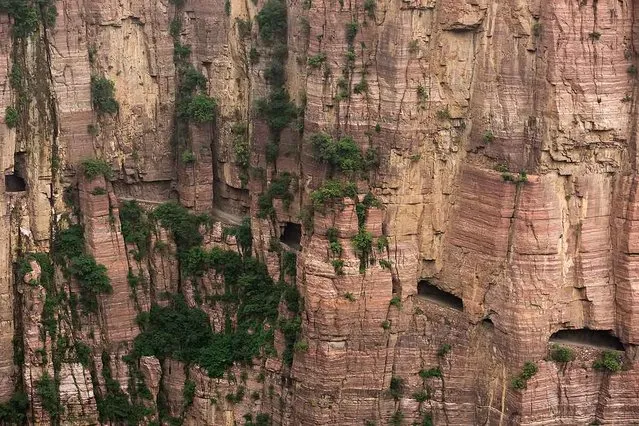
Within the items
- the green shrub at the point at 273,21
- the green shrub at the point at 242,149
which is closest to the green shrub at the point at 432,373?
the green shrub at the point at 242,149

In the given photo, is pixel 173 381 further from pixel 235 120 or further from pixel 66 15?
pixel 66 15

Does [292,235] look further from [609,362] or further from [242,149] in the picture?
[609,362]

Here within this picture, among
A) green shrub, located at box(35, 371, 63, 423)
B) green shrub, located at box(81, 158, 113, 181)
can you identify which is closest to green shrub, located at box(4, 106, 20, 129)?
green shrub, located at box(81, 158, 113, 181)

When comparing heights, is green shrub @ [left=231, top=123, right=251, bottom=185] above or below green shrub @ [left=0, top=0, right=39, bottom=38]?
below

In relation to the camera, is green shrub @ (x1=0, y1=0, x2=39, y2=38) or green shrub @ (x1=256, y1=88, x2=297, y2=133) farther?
green shrub @ (x1=256, y1=88, x2=297, y2=133)

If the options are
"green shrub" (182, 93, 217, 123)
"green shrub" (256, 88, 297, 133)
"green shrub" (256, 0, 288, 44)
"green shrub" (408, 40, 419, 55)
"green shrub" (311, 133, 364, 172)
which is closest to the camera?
"green shrub" (408, 40, 419, 55)

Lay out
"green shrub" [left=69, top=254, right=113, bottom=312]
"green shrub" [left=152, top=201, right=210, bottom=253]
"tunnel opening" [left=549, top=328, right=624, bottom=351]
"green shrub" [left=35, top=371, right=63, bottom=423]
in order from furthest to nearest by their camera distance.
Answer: "green shrub" [left=152, top=201, right=210, bottom=253] → "green shrub" [left=69, top=254, right=113, bottom=312] → "green shrub" [left=35, top=371, right=63, bottom=423] → "tunnel opening" [left=549, top=328, right=624, bottom=351]

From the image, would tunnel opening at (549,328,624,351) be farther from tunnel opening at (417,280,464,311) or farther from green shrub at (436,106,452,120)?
green shrub at (436,106,452,120)
